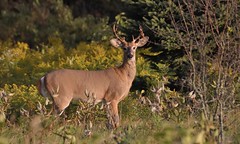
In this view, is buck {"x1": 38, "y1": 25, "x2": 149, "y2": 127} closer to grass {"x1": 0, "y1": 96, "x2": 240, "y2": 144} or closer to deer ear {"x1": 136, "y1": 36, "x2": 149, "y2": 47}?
deer ear {"x1": 136, "y1": 36, "x2": 149, "y2": 47}

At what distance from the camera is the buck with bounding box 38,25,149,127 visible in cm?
1265

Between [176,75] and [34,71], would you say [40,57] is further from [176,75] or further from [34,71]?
[176,75]

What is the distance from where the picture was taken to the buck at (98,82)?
41.5 feet

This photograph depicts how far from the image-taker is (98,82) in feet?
43.4

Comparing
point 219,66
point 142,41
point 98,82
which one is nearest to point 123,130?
point 219,66

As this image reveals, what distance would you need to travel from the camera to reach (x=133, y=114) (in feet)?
40.4

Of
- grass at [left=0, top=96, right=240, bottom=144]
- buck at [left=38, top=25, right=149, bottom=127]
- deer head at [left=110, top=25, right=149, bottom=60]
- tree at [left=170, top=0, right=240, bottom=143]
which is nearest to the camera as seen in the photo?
grass at [left=0, top=96, right=240, bottom=144]

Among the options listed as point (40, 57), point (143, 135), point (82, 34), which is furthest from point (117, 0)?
point (143, 135)

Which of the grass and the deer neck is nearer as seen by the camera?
the grass

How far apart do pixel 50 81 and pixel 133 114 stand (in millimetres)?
1412

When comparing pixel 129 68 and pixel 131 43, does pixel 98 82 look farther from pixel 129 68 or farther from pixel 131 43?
pixel 131 43

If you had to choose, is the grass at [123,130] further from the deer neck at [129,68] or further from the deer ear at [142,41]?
the deer ear at [142,41]

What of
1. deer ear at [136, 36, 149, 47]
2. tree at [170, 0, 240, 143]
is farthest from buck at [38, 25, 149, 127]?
tree at [170, 0, 240, 143]

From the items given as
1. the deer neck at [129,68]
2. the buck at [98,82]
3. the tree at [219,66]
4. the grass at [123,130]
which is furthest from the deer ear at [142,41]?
the tree at [219,66]
